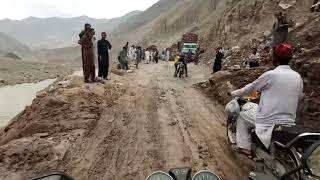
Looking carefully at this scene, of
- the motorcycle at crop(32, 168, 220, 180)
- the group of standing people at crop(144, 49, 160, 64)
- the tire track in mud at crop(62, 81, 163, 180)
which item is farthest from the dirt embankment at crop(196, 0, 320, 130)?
the motorcycle at crop(32, 168, 220, 180)

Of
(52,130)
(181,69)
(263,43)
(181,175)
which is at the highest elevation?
(181,175)

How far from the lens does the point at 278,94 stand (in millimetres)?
5430

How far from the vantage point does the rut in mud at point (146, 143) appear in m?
7.01

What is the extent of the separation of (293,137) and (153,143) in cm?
367

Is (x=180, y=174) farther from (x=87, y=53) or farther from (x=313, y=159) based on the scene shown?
(x=87, y=53)

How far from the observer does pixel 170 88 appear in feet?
50.2

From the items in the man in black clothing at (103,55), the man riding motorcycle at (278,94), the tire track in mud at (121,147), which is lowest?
the tire track in mud at (121,147)

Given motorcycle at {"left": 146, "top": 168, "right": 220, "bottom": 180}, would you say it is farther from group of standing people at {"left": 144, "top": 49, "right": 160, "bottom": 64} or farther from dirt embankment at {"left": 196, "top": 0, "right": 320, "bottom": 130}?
group of standing people at {"left": 144, "top": 49, "right": 160, "bottom": 64}

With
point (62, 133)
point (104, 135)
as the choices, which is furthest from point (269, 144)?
point (62, 133)

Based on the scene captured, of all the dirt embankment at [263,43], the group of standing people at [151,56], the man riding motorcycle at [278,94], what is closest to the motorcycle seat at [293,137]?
the man riding motorcycle at [278,94]

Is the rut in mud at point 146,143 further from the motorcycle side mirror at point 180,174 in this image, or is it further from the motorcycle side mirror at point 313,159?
the motorcycle side mirror at point 180,174

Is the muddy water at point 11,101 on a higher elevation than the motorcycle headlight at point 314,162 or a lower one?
lower

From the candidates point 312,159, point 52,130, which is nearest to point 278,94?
point 312,159

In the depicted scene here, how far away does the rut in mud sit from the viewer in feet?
23.0
